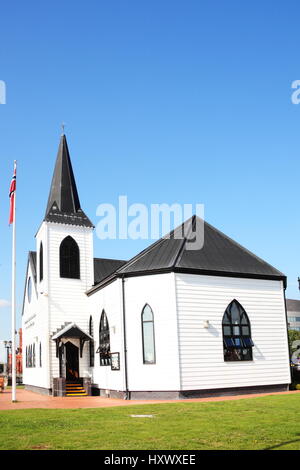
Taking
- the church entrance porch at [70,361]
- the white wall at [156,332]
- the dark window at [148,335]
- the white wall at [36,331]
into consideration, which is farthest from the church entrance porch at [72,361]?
the dark window at [148,335]

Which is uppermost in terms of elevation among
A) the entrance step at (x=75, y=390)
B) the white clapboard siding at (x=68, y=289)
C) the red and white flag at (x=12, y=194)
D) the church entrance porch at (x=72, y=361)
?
the red and white flag at (x=12, y=194)

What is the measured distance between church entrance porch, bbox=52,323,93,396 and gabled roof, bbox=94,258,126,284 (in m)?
5.10

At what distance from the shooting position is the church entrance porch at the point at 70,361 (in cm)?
2464

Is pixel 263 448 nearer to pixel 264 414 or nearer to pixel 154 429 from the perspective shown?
pixel 154 429

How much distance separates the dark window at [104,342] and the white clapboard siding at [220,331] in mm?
4931

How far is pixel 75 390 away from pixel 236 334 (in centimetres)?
930

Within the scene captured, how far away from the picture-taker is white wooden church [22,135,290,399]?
20031mm

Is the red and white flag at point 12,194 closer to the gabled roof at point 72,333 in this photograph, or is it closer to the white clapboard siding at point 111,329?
the white clapboard siding at point 111,329

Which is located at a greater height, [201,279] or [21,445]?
[201,279]

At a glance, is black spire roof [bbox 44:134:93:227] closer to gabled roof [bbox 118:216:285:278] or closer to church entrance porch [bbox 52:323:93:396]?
church entrance porch [bbox 52:323:93:396]

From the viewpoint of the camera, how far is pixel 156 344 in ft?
66.3

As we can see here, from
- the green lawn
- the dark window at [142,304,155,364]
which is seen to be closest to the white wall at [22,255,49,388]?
the dark window at [142,304,155,364]

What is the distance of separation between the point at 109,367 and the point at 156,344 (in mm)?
3695
